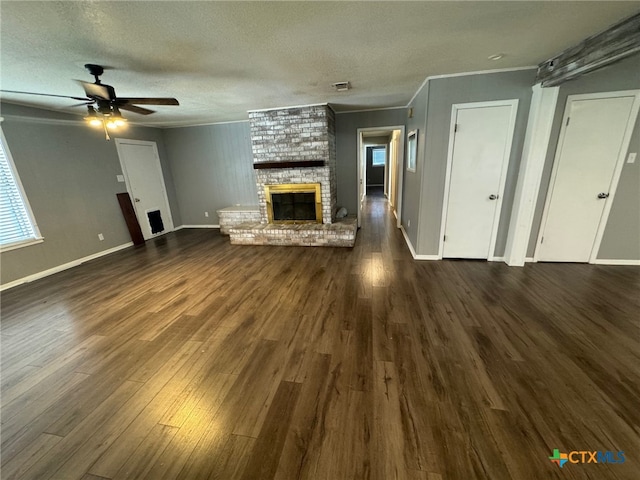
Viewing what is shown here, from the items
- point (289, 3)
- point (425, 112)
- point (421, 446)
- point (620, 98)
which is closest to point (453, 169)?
point (425, 112)

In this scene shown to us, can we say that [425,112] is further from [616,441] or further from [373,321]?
[616,441]

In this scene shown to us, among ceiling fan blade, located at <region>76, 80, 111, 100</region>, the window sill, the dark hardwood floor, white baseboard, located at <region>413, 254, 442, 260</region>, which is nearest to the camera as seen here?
the dark hardwood floor

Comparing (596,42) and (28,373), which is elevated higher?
(596,42)

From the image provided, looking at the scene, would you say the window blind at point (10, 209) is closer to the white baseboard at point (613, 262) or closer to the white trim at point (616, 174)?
the white trim at point (616, 174)

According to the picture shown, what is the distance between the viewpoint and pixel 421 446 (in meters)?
1.28

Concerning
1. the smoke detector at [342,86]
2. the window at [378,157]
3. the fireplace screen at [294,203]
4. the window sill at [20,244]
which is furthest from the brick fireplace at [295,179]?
the window at [378,157]

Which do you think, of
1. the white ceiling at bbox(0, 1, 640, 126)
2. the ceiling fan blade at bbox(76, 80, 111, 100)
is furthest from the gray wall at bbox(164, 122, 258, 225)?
the ceiling fan blade at bbox(76, 80, 111, 100)

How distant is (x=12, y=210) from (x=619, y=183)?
315 inches

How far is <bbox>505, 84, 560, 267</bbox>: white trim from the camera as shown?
9.27 ft

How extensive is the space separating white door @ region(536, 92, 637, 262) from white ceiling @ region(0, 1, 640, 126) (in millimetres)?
1026

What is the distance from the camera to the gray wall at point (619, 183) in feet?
8.91

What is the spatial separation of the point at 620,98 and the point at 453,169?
184 centimetres

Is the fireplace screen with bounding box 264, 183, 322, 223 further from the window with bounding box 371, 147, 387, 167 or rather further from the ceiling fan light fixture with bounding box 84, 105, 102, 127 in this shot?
the window with bounding box 371, 147, 387, 167

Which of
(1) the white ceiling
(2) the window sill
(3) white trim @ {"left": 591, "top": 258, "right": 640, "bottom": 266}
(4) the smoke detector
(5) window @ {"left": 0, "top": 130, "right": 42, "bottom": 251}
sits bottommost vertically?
(3) white trim @ {"left": 591, "top": 258, "right": 640, "bottom": 266}
